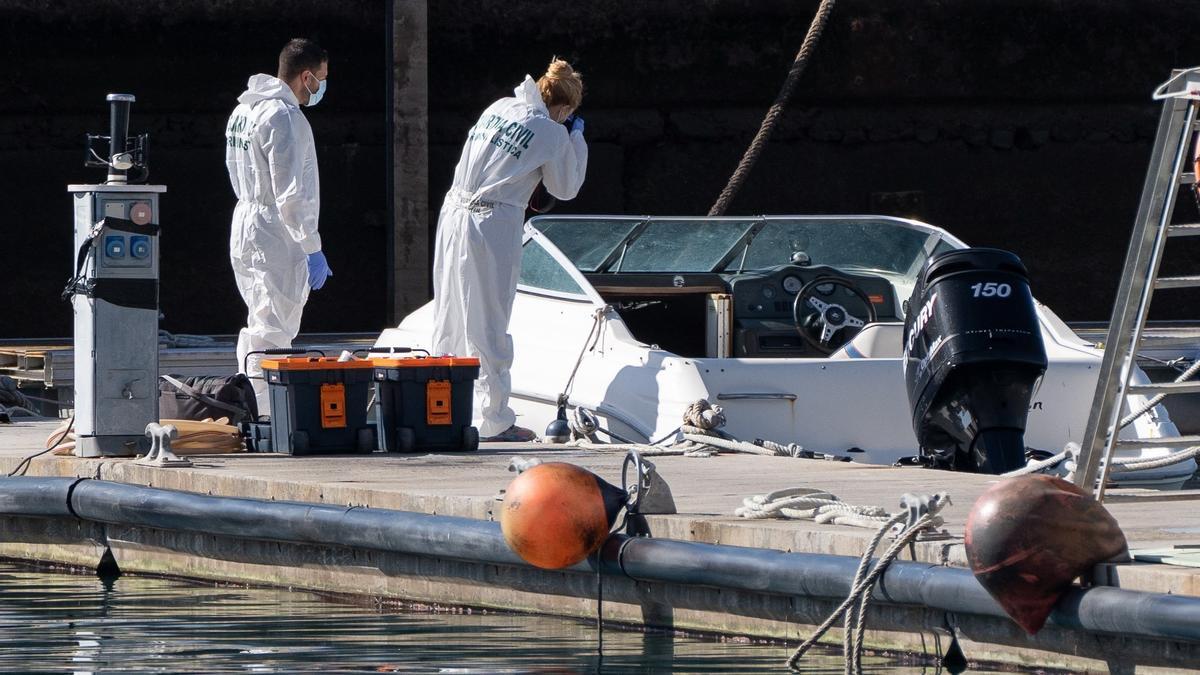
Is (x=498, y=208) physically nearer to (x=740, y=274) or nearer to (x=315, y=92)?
(x=315, y=92)

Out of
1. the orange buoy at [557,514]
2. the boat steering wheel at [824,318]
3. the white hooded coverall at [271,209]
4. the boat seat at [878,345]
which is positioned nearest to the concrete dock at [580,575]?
the orange buoy at [557,514]

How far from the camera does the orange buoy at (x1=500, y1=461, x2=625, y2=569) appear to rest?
6039 millimetres

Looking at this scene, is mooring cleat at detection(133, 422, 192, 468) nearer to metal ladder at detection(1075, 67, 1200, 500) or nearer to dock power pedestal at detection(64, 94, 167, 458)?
dock power pedestal at detection(64, 94, 167, 458)

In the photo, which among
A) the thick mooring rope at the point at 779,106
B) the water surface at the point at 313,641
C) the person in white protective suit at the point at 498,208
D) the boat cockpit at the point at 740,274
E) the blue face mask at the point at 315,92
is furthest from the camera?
the thick mooring rope at the point at 779,106

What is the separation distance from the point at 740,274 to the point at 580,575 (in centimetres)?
394

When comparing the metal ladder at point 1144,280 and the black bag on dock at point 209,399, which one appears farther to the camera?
the black bag on dock at point 209,399

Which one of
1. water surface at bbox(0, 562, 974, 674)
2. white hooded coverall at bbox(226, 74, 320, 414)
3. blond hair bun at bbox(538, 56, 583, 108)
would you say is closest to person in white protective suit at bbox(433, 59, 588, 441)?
blond hair bun at bbox(538, 56, 583, 108)

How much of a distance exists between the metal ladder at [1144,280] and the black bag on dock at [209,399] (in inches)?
153

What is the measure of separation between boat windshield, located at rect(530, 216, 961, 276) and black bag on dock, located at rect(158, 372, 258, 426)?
7.21 feet

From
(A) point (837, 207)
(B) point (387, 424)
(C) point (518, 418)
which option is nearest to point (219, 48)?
(A) point (837, 207)

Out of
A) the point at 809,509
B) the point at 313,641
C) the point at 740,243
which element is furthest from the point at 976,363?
the point at 740,243

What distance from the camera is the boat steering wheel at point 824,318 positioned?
375 inches

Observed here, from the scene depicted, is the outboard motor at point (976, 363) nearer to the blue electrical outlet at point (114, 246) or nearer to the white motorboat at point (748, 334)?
the white motorboat at point (748, 334)

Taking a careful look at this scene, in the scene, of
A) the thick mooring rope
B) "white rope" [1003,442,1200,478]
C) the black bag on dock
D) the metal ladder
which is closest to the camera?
the metal ladder
